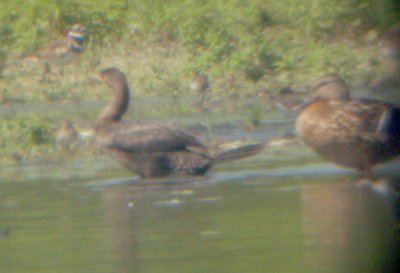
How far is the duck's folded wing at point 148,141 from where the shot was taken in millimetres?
8562

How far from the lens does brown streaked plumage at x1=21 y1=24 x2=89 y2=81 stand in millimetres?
18156

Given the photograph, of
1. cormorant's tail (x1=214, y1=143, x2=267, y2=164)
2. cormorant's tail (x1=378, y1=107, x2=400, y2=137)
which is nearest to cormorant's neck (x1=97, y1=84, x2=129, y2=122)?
cormorant's tail (x1=214, y1=143, x2=267, y2=164)

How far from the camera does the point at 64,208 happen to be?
686 centimetres

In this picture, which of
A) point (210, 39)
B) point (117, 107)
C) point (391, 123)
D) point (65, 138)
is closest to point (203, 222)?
point (391, 123)

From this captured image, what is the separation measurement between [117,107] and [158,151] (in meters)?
1.00

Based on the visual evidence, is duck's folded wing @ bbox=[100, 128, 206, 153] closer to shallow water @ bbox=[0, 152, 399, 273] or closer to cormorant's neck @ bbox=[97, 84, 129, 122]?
shallow water @ bbox=[0, 152, 399, 273]

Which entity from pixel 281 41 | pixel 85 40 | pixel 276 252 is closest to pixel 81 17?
pixel 85 40

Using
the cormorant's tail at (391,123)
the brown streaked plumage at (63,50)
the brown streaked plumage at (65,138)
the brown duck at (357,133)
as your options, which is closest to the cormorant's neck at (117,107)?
the brown streaked plumage at (65,138)

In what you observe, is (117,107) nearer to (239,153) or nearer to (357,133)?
(239,153)

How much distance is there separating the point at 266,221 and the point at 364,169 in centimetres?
249

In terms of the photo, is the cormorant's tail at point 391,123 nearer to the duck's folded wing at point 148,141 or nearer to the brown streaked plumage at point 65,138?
the duck's folded wing at point 148,141

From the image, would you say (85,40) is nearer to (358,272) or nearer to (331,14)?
(331,14)

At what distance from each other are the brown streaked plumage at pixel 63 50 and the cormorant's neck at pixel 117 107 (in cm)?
820

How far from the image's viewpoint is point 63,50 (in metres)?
18.2
